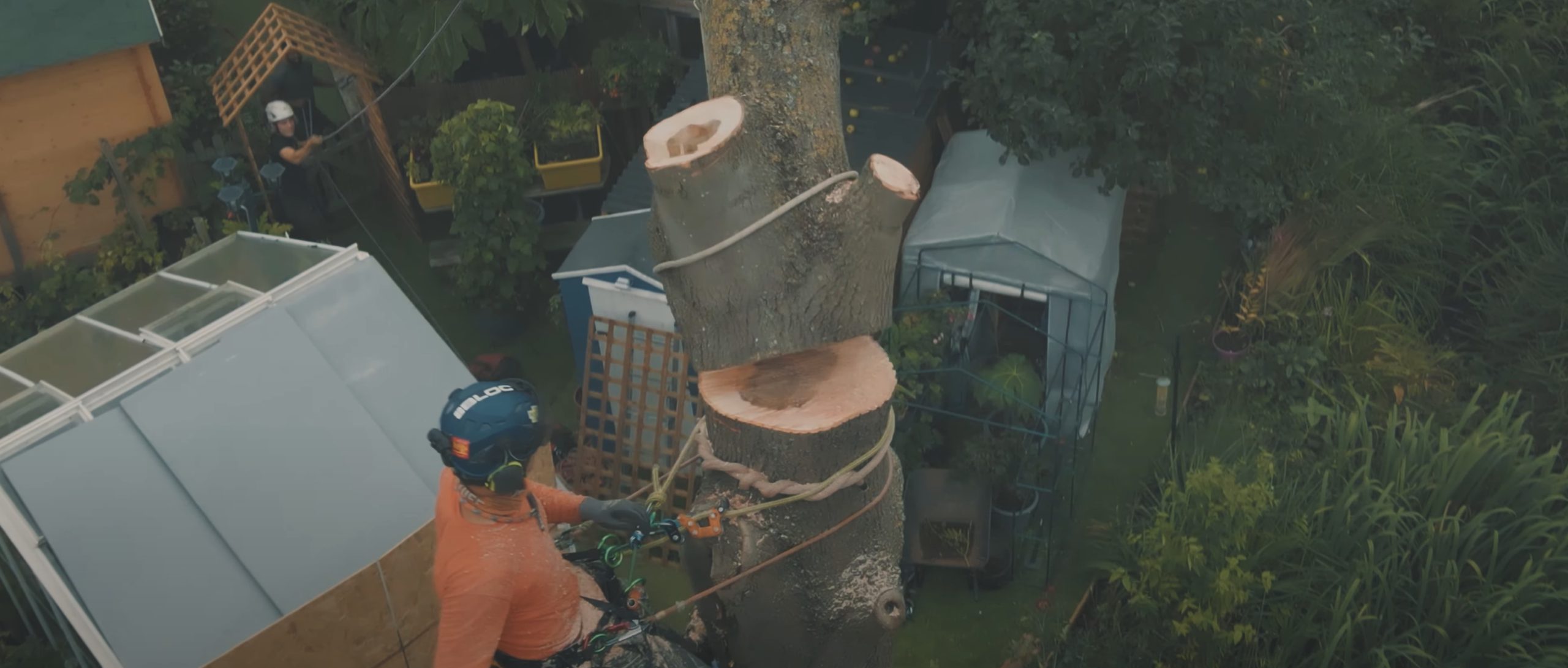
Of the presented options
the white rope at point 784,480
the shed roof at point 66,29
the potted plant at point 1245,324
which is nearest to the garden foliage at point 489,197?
the shed roof at point 66,29

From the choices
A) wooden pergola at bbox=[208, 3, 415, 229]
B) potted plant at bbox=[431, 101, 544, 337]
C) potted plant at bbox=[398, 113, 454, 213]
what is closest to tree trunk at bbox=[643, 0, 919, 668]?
potted plant at bbox=[431, 101, 544, 337]

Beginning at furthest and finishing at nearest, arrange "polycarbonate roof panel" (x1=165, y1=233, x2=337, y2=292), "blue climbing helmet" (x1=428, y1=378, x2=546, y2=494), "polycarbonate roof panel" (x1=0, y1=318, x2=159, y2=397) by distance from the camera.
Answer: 1. "polycarbonate roof panel" (x1=165, y1=233, x2=337, y2=292)
2. "polycarbonate roof panel" (x1=0, y1=318, x2=159, y2=397)
3. "blue climbing helmet" (x1=428, y1=378, x2=546, y2=494)

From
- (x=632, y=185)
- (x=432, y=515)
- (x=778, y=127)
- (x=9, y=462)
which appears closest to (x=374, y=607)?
(x=432, y=515)

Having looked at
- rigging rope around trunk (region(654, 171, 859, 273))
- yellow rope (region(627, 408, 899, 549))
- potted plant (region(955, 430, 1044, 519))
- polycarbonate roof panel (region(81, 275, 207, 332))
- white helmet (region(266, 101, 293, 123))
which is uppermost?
rigging rope around trunk (region(654, 171, 859, 273))

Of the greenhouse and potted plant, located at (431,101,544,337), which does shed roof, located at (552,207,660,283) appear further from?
the greenhouse

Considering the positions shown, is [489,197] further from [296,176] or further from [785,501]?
[785,501]

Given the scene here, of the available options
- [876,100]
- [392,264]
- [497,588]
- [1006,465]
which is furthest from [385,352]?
[876,100]

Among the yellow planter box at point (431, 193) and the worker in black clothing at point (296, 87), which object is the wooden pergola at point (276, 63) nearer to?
the worker in black clothing at point (296, 87)
